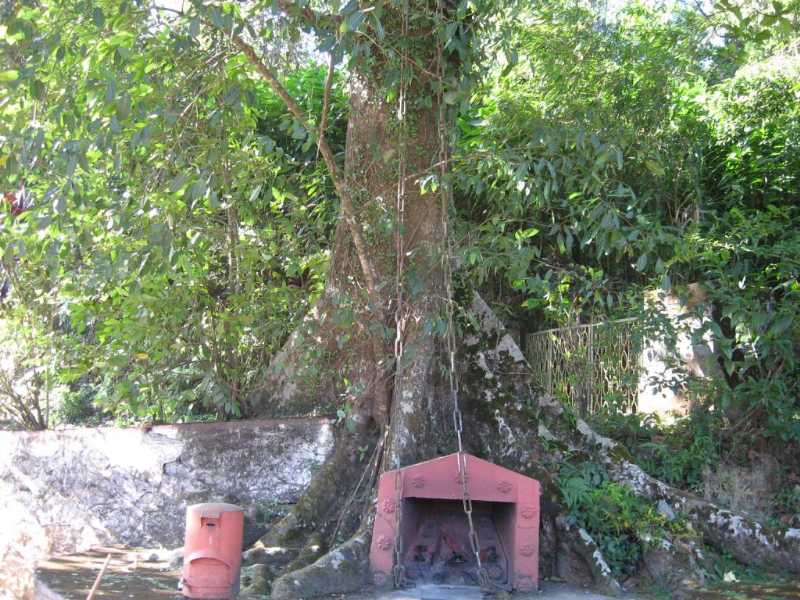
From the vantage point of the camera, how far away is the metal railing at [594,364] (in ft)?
27.5

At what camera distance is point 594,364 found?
886 cm

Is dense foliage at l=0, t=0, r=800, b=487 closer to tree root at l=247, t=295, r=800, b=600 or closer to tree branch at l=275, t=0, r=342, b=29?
tree branch at l=275, t=0, r=342, b=29

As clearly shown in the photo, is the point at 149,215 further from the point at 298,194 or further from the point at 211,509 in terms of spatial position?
the point at 298,194

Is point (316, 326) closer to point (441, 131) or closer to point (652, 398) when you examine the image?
point (441, 131)

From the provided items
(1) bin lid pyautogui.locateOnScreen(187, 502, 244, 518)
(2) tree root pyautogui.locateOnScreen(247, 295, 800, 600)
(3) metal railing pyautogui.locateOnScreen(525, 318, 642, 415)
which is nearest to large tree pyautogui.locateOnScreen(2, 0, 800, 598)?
(2) tree root pyautogui.locateOnScreen(247, 295, 800, 600)

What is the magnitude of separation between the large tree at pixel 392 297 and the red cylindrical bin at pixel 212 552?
1.59 ft

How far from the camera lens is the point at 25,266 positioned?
8484 mm

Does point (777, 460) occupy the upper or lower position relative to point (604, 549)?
upper

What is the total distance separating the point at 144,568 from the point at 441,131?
148 inches

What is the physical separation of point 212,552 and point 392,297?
2315 millimetres

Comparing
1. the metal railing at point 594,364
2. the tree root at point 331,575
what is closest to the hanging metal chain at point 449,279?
the tree root at point 331,575

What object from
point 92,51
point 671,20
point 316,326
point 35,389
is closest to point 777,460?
point 316,326

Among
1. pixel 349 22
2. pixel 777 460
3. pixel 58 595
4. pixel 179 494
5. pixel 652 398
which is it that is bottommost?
pixel 58 595

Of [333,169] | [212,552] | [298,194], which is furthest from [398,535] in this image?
[298,194]
